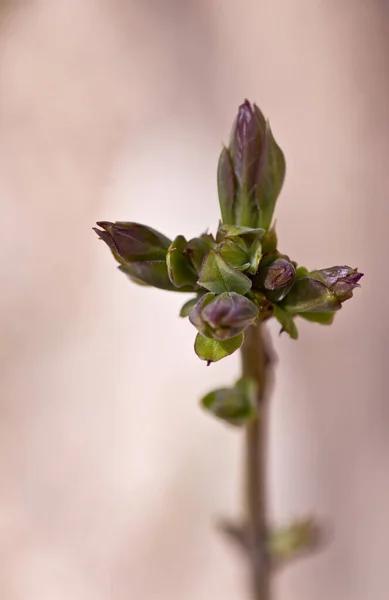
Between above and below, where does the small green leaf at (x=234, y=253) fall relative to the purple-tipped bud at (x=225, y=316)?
above

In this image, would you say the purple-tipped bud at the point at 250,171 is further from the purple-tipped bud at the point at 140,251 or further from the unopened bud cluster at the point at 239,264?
the purple-tipped bud at the point at 140,251

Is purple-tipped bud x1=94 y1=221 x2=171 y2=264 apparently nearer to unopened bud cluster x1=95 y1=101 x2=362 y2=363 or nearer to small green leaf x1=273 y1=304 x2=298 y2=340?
unopened bud cluster x1=95 y1=101 x2=362 y2=363

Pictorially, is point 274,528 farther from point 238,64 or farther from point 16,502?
point 238,64

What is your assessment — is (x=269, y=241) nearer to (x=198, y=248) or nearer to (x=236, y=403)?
(x=198, y=248)

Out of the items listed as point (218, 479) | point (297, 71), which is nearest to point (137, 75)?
point (297, 71)

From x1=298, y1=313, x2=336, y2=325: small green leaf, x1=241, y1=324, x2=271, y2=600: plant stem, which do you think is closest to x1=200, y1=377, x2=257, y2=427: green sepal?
x1=241, y1=324, x2=271, y2=600: plant stem

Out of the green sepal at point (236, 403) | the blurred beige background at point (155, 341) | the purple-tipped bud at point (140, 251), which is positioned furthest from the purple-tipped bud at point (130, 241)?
the blurred beige background at point (155, 341)

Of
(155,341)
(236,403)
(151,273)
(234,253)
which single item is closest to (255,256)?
(234,253)
